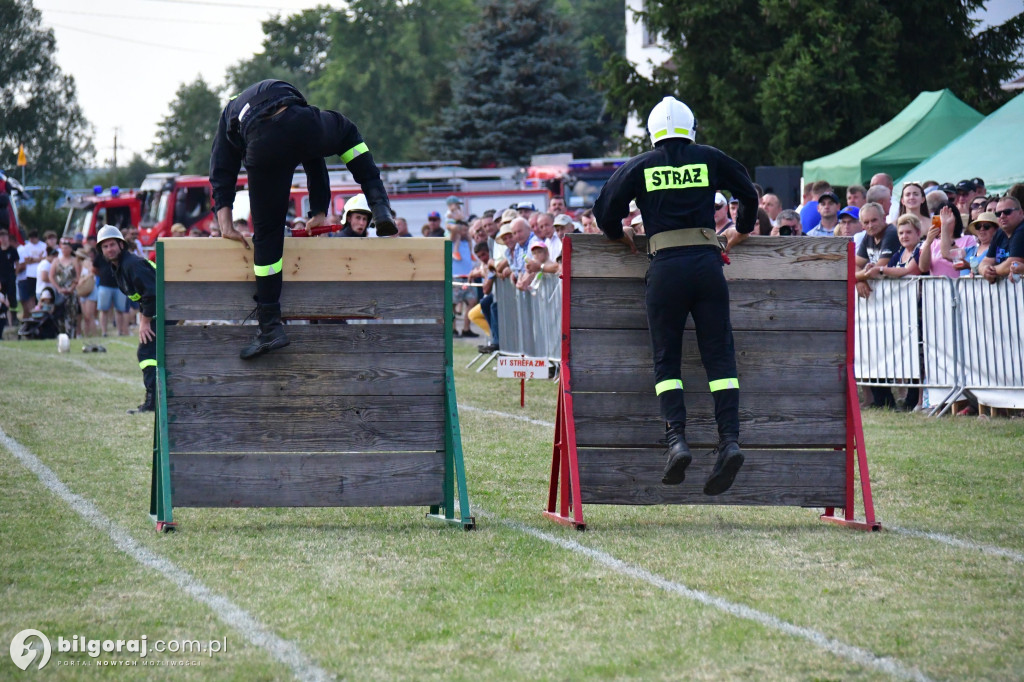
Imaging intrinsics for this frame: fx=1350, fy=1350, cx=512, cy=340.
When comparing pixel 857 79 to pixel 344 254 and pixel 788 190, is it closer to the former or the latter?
pixel 788 190

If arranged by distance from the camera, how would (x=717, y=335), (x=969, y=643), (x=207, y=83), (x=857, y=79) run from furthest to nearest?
(x=207, y=83) < (x=857, y=79) < (x=717, y=335) < (x=969, y=643)

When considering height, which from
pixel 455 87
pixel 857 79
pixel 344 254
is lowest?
pixel 344 254

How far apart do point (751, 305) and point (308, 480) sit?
2778mm

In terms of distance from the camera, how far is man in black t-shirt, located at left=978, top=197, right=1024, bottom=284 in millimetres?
12352

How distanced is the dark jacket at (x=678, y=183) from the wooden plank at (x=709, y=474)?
1.39m

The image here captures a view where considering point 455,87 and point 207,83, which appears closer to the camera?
point 455,87

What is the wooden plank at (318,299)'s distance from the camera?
7.62 m

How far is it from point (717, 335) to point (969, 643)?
269 centimetres

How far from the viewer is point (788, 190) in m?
22.2

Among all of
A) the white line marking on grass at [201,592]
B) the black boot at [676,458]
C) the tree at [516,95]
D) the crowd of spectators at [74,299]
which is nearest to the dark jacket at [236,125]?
the white line marking on grass at [201,592]

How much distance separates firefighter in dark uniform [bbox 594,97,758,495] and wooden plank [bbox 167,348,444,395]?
132cm

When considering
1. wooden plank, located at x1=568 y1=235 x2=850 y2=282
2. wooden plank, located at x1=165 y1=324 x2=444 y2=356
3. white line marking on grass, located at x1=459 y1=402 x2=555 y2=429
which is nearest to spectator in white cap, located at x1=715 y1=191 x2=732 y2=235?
white line marking on grass, located at x1=459 y1=402 x2=555 y2=429

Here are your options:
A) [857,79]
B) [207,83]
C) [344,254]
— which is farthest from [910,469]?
[207,83]

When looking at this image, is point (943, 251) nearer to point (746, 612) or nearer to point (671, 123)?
point (671, 123)
